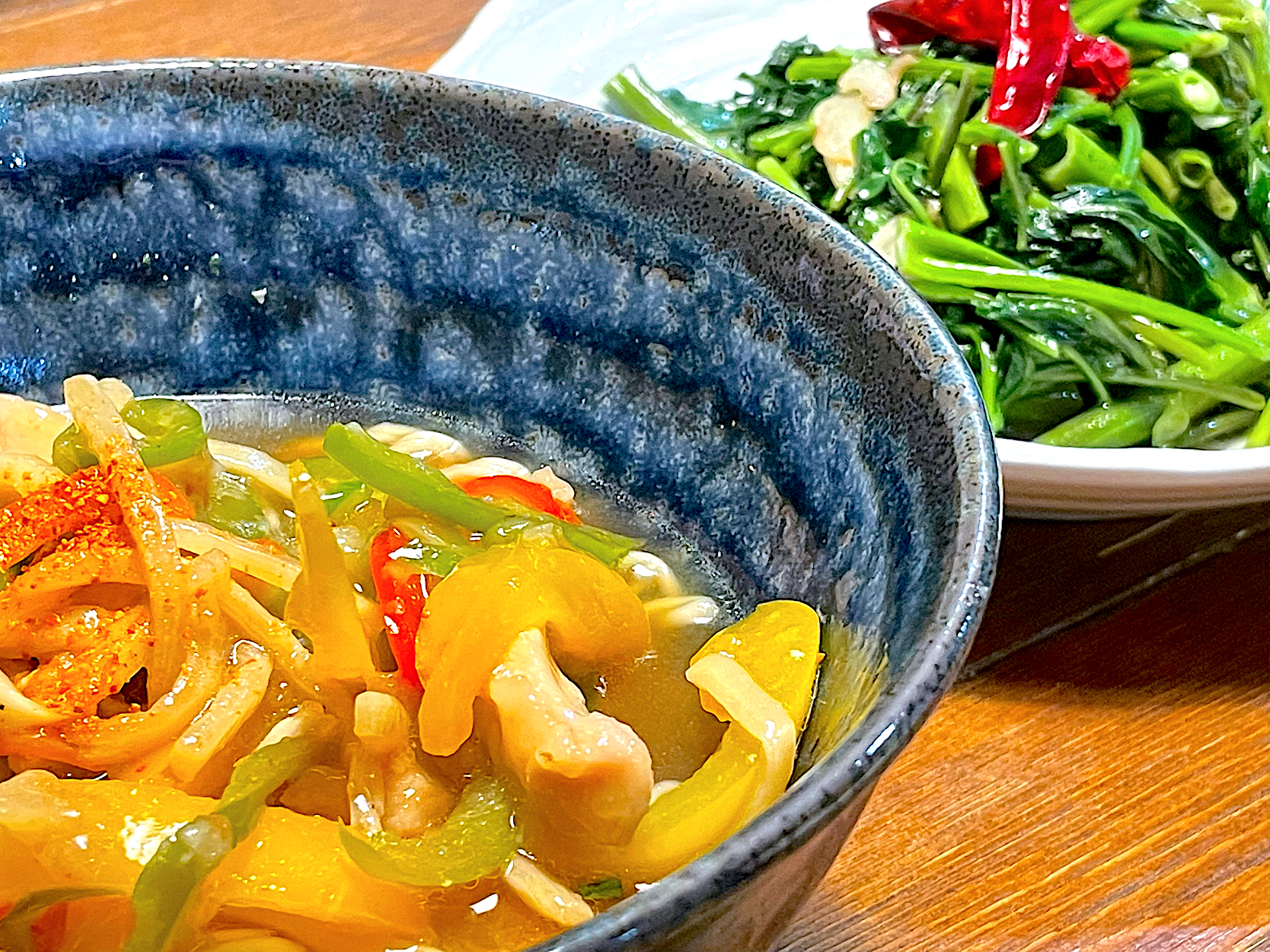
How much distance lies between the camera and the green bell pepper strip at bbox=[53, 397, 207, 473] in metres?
0.84

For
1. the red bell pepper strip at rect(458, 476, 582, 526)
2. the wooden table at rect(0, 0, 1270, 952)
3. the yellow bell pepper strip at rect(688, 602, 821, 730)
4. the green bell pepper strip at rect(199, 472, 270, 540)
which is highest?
the green bell pepper strip at rect(199, 472, 270, 540)

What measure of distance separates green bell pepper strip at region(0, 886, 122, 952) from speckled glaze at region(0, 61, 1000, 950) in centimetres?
36

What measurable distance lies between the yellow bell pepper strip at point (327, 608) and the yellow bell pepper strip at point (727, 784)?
6.9 inches

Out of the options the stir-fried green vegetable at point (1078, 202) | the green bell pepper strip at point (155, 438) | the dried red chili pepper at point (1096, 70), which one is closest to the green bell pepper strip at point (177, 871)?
the green bell pepper strip at point (155, 438)

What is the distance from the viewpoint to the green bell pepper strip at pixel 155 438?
Result: 33.0 inches

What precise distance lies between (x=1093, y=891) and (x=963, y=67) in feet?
3.91

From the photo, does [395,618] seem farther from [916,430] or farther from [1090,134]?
[1090,134]

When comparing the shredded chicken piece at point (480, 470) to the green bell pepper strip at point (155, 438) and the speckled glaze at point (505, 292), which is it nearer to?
the speckled glaze at point (505, 292)

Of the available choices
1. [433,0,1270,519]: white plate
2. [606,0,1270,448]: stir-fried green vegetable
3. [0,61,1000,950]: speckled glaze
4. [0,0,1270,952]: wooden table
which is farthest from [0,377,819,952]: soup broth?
[606,0,1270,448]: stir-fried green vegetable

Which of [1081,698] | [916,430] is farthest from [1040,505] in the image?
[916,430]

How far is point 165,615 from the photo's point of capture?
0.72 metres

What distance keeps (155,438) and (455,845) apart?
0.39 metres

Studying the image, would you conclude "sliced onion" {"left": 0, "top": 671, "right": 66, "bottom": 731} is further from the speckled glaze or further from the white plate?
the white plate

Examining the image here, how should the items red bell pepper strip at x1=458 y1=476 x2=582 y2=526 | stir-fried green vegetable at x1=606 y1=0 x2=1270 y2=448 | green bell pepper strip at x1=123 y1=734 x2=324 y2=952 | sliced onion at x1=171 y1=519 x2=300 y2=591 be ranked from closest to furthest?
green bell pepper strip at x1=123 y1=734 x2=324 y2=952
sliced onion at x1=171 y1=519 x2=300 y2=591
red bell pepper strip at x1=458 y1=476 x2=582 y2=526
stir-fried green vegetable at x1=606 y1=0 x2=1270 y2=448
